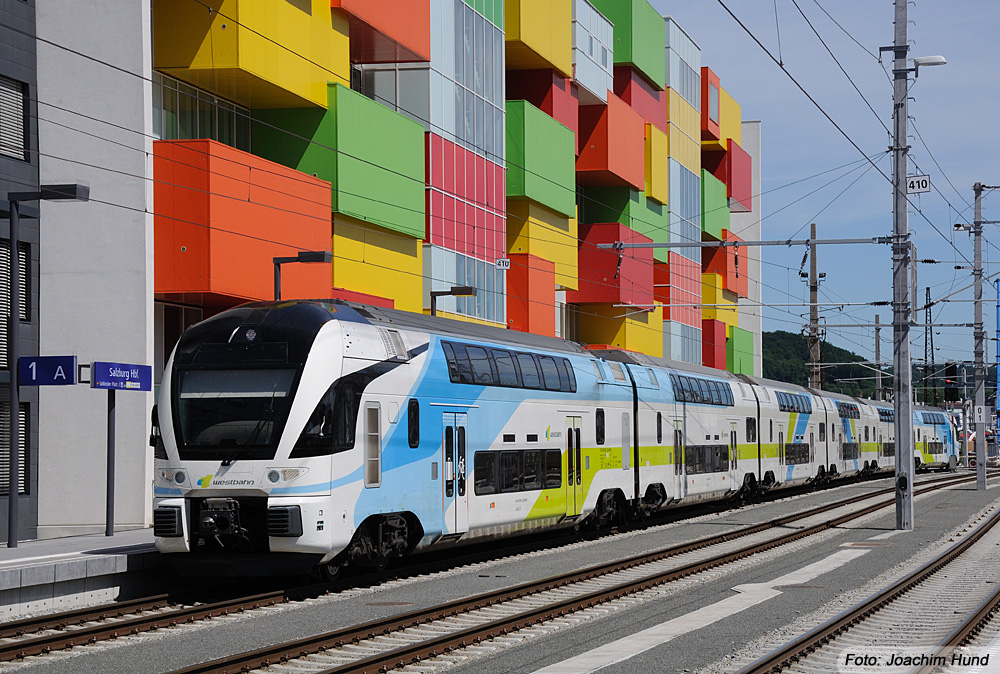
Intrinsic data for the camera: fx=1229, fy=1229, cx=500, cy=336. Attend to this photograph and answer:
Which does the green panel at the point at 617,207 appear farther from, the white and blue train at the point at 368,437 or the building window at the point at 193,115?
the white and blue train at the point at 368,437

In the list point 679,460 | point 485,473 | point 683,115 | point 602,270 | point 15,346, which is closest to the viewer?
point 15,346

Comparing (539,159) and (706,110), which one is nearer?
(539,159)

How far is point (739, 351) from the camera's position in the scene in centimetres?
7288

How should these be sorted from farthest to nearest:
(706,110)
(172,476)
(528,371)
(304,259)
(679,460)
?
(706,110) < (679,460) < (304,259) < (528,371) < (172,476)

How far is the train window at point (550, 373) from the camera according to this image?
21953 mm

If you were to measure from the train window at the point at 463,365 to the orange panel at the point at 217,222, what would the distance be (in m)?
7.03

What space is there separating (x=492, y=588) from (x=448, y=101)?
73.5 ft

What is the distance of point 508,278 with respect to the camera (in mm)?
42250

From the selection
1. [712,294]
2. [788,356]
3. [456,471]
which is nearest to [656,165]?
[712,294]

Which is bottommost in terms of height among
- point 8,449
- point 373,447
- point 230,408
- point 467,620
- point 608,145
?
point 467,620

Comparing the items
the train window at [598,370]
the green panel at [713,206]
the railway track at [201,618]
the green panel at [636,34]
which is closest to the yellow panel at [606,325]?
the green panel at [636,34]

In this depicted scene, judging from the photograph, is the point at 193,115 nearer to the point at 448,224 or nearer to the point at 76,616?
the point at 448,224

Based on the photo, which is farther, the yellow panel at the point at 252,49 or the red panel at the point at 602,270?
the red panel at the point at 602,270

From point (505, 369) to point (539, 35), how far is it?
983 inches
